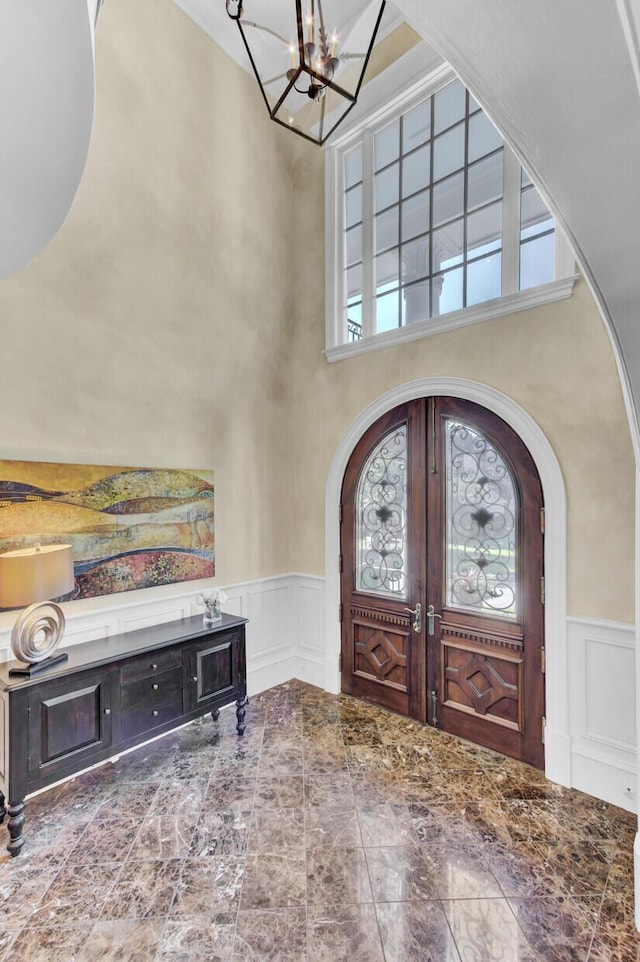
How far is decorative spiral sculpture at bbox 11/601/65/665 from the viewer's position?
7.52ft

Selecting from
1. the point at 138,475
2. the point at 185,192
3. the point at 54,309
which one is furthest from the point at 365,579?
the point at 185,192

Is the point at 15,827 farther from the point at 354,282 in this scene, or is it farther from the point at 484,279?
the point at 354,282

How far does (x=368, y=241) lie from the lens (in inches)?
154

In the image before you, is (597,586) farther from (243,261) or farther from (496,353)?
(243,261)

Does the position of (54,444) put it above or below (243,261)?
below

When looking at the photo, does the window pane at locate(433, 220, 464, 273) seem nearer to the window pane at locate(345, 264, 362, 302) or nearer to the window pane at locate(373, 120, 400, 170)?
the window pane at locate(345, 264, 362, 302)

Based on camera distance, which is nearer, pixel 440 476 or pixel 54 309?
pixel 54 309

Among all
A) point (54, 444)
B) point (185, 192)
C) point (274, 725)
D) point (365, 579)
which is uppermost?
point (185, 192)

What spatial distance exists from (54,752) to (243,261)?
12.4ft

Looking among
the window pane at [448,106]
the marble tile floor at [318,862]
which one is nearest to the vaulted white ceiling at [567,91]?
the marble tile floor at [318,862]

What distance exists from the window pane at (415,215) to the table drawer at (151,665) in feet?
12.0

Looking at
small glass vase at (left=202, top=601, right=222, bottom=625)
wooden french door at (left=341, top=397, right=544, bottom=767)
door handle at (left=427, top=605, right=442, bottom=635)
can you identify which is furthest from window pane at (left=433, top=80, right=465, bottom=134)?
small glass vase at (left=202, top=601, right=222, bottom=625)

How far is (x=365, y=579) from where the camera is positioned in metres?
3.77

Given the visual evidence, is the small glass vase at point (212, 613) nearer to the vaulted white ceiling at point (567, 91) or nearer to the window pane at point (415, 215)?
the vaulted white ceiling at point (567, 91)
